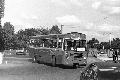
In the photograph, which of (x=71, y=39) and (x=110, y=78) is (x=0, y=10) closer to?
(x=71, y=39)

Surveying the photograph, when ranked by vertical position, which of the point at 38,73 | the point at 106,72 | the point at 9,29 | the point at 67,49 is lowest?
the point at 38,73

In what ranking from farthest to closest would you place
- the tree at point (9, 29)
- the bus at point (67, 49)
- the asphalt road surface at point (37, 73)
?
the tree at point (9, 29)
the bus at point (67, 49)
the asphalt road surface at point (37, 73)

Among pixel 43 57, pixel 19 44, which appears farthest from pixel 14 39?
pixel 43 57

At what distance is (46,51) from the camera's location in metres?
29.0

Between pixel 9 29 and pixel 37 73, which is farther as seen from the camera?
pixel 9 29

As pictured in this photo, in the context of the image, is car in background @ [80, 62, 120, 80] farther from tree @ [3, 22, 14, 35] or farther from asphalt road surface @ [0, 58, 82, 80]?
tree @ [3, 22, 14, 35]

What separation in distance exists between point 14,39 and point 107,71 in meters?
123

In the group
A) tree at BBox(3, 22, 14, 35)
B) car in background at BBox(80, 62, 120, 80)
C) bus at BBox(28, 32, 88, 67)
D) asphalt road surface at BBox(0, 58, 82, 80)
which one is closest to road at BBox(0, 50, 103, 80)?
asphalt road surface at BBox(0, 58, 82, 80)

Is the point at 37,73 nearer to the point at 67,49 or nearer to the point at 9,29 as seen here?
the point at 67,49

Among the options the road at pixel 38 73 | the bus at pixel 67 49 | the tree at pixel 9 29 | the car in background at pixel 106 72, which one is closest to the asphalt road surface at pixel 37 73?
the road at pixel 38 73

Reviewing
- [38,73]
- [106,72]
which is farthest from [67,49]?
[106,72]

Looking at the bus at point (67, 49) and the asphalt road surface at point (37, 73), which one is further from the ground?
the bus at point (67, 49)

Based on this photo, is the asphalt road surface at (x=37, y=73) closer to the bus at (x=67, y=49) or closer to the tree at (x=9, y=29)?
the bus at (x=67, y=49)

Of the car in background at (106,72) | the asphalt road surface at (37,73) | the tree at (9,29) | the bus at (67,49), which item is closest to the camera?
the car in background at (106,72)
